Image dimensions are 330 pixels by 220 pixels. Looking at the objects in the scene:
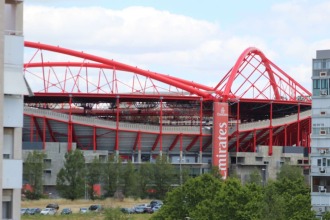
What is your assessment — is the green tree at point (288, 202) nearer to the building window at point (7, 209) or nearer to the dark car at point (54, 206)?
the dark car at point (54, 206)

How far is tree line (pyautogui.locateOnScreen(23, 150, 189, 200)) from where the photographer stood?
133 m

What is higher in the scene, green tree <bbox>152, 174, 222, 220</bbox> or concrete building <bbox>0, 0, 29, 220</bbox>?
concrete building <bbox>0, 0, 29, 220</bbox>

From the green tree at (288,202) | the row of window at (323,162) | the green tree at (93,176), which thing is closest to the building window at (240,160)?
the green tree at (93,176)

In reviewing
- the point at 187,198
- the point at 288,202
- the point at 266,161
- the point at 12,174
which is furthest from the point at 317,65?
the point at 266,161

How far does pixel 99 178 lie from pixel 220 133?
981 inches

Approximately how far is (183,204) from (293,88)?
10547 centimetres

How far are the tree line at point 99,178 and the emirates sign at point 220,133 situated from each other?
13576 mm

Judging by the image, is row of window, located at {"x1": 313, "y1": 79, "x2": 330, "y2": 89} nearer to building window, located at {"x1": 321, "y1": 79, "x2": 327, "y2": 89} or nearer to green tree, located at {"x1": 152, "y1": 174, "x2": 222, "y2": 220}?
building window, located at {"x1": 321, "y1": 79, "x2": 327, "y2": 89}

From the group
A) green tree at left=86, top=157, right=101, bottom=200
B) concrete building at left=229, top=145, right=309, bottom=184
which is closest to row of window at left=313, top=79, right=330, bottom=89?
green tree at left=86, top=157, right=101, bottom=200

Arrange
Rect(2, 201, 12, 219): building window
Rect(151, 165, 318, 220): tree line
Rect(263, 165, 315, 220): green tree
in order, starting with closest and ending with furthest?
1. Rect(2, 201, 12, 219): building window
2. Rect(263, 165, 315, 220): green tree
3. Rect(151, 165, 318, 220): tree line

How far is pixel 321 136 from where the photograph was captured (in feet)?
202

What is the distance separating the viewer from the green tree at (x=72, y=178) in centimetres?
13175

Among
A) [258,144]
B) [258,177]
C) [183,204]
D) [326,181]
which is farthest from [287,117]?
[326,181]

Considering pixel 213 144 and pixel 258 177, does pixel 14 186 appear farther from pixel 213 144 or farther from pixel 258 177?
pixel 213 144
